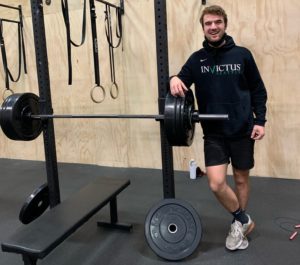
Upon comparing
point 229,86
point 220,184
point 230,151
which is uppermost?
point 229,86

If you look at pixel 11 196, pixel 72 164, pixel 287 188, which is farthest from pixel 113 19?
pixel 287 188

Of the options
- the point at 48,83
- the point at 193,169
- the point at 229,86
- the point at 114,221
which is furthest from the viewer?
the point at 193,169

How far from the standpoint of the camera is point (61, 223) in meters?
1.83

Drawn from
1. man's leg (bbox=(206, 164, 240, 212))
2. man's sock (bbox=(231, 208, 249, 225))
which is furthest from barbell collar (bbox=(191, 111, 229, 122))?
man's sock (bbox=(231, 208, 249, 225))

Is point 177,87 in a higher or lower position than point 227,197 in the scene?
higher

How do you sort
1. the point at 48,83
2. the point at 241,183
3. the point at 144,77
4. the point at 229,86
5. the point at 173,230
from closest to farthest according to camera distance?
1. the point at 229,86
2. the point at 173,230
3. the point at 241,183
4. the point at 48,83
5. the point at 144,77

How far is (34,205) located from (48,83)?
821 millimetres

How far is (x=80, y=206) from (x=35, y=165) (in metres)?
2.30

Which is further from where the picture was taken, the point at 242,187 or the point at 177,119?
the point at 242,187

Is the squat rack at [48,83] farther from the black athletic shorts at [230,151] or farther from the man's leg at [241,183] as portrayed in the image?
the man's leg at [241,183]

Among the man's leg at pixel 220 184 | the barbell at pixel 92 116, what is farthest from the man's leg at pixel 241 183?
the barbell at pixel 92 116

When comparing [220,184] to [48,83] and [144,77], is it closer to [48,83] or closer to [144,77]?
[48,83]

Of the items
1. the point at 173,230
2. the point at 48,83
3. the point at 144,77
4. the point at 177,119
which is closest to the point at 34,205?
the point at 48,83

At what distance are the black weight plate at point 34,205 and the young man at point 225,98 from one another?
3.76ft
